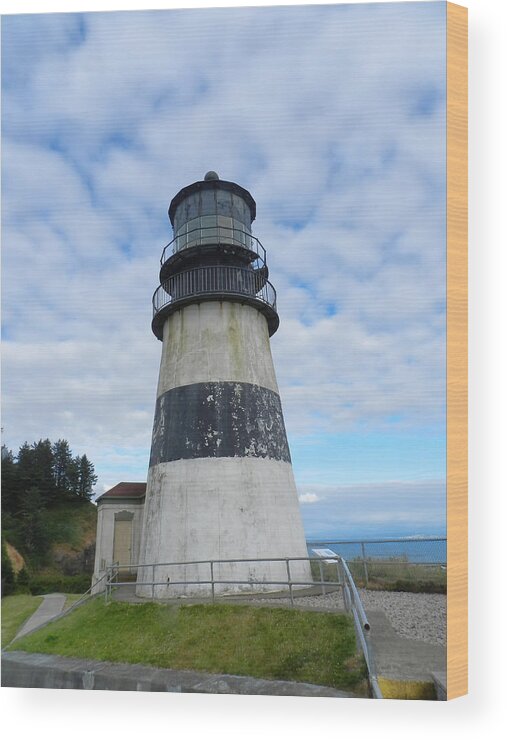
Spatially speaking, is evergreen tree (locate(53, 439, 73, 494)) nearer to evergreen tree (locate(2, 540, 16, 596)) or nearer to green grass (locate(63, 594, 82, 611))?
evergreen tree (locate(2, 540, 16, 596))

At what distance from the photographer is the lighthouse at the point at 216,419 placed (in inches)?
336

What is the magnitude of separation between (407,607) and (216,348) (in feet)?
17.8

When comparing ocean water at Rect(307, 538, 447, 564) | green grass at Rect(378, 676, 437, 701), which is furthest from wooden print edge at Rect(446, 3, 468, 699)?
ocean water at Rect(307, 538, 447, 564)

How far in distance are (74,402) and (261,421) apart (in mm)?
3522

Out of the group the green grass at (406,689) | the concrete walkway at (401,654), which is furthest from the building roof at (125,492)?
the green grass at (406,689)

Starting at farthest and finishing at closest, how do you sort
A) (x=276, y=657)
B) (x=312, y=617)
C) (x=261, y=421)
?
1. (x=261, y=421)
2. (x=312, y=617)
3. (x=276, y=657)

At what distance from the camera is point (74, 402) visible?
7.28 m

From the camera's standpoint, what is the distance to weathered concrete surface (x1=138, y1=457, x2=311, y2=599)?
8430 mm

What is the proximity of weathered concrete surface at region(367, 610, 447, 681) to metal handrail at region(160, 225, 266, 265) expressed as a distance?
720 centimetres

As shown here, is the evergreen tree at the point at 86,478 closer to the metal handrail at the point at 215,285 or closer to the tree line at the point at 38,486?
the tree line at the point at 38,486

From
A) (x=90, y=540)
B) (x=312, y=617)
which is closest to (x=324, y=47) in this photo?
(x=312, y=617)

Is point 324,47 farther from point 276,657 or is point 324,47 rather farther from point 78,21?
point 276,657

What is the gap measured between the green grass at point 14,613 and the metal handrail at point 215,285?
566 centimetres

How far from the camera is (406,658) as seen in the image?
17.1 ft
